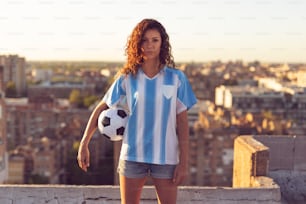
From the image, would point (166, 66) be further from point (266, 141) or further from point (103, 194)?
point (266, 141)

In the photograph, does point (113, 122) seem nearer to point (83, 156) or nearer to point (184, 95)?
point (83, 156)

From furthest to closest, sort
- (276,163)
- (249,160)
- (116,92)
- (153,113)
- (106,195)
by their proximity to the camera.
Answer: (276,163) → (249,160) → (106,195) → (116,92) → (153,113)

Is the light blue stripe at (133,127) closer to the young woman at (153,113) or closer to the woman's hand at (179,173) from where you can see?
the young woman at (153,113)

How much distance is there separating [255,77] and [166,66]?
80.9 metres

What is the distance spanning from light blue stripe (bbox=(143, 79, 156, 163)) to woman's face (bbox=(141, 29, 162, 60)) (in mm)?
118

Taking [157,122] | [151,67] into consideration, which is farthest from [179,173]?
[151,67]

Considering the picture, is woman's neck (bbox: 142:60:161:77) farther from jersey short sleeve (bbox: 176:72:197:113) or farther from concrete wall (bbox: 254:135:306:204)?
concrete wall (bbox: 254:135:306:204)

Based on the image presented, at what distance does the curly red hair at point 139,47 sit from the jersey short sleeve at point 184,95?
0.08 metres

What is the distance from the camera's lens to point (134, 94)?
8.11ft

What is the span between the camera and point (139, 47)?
2482 mm

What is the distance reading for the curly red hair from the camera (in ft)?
8.13

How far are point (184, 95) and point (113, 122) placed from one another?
0.33 m

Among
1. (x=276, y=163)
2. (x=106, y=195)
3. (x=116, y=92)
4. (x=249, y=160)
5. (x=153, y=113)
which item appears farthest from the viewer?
(x=276, y=163)

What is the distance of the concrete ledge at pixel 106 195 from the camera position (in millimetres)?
3252
